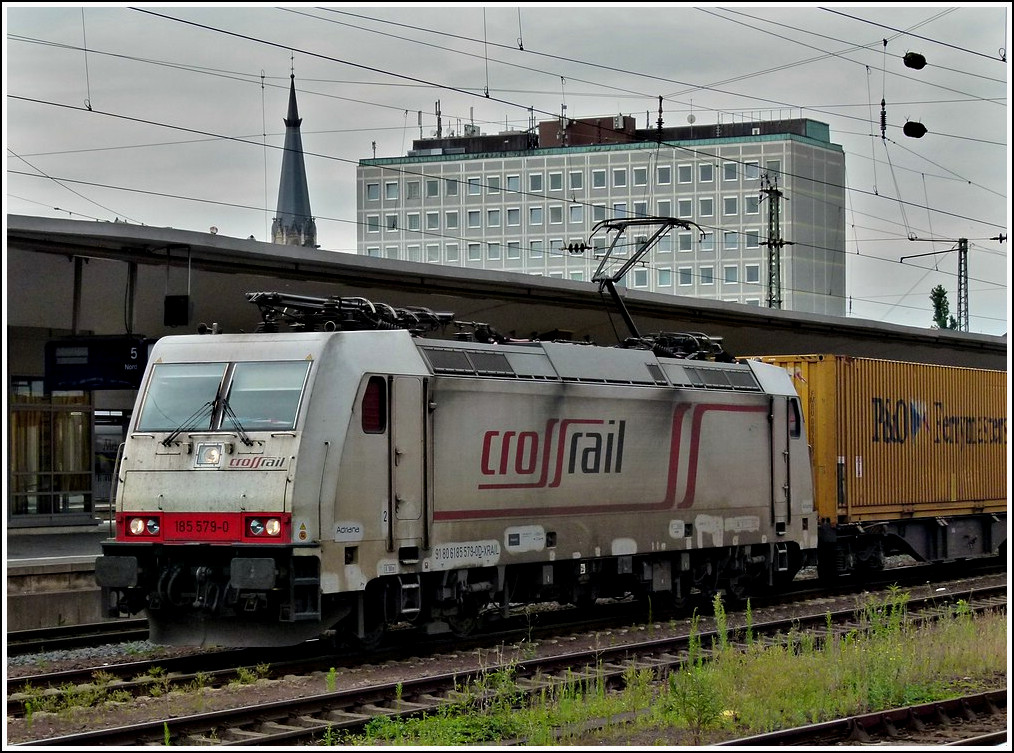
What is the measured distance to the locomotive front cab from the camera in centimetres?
1290

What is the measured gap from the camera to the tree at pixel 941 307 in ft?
271

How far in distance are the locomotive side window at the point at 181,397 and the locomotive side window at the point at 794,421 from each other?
913 cm

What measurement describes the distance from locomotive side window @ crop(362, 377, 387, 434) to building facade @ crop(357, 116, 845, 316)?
73336mm

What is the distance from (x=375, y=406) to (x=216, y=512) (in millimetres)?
1839

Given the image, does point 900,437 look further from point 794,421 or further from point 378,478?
point 378,478

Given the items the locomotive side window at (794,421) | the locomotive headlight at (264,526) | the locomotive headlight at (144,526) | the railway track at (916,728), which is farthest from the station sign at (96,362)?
the railway track at (916,728)

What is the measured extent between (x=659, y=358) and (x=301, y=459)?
20.9ft

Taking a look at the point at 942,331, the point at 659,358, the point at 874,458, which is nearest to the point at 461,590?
the point at 659,358

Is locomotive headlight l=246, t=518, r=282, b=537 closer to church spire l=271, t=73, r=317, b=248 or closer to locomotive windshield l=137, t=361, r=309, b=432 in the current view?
locomotive windshield l=137, t=361, r=309, b=432

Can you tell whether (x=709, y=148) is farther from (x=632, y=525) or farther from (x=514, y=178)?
(x=632, y=525)

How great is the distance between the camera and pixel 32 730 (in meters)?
10.9

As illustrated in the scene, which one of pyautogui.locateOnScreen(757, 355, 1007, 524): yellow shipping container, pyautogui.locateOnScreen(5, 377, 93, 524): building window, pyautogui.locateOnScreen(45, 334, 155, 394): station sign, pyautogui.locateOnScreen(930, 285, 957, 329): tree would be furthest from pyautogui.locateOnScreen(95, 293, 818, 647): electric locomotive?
pyautogui.locateOnScreen(930, 285, 957, 329): tree

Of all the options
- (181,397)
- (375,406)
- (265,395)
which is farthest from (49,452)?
(375,406)

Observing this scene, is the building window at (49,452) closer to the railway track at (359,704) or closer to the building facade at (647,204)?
the railway track at (359,704)
